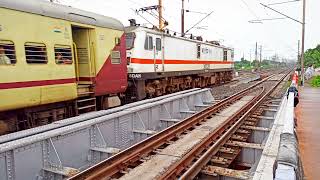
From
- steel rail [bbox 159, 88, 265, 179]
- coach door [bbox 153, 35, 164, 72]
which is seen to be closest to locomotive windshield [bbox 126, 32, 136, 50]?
coach door [bbox 153, 35, 164, 72]

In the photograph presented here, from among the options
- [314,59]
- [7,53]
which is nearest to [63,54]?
[7,53]

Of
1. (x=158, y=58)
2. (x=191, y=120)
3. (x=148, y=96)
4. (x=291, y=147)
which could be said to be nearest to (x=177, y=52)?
(x=158, y=58)

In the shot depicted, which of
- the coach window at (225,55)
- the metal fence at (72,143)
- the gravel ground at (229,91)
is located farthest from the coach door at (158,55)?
A: the coach window at (225,55)

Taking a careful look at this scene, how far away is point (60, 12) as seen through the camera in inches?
349

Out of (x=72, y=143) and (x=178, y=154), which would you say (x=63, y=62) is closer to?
(x=72, y=143)

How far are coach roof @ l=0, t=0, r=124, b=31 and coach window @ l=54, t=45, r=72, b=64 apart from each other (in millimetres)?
863

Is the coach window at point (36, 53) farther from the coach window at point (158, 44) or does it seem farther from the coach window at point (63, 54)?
the coach window at point (158, 44)

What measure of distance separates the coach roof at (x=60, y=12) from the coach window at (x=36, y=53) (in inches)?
33.6

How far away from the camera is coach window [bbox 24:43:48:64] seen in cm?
771

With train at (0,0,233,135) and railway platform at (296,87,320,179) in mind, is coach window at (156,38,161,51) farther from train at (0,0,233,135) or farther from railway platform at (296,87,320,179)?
Result: railway platform at (296,87,320,179)

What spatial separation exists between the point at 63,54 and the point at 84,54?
1499 mm

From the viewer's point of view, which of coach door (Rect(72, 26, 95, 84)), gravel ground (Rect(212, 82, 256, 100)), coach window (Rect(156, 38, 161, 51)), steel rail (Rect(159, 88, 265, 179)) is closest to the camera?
steel rail (Rect(159, 88, 265, 179))

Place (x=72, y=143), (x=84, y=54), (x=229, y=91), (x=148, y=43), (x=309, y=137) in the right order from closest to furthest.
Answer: (x=72, y=143), (x=309, y=137), (x=84, y=54), (x=148, y=43), (x=229, y=91)

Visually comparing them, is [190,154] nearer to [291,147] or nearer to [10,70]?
[291,147]
